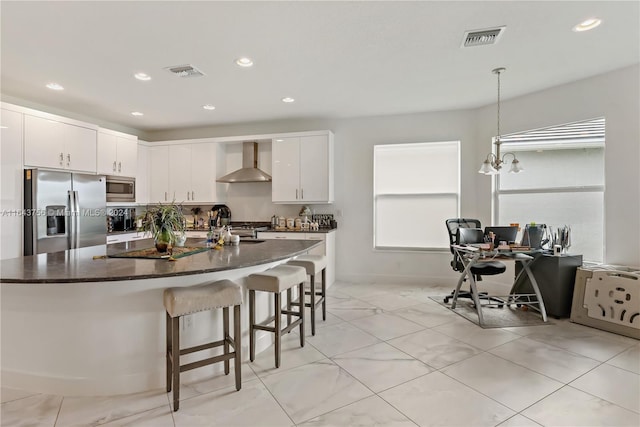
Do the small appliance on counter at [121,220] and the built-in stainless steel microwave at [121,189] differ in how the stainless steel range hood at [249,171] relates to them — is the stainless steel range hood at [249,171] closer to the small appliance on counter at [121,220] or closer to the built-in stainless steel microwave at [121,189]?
the built-in stainless steel microwave at [121,189]

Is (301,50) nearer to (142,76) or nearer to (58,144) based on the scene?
(142,76)

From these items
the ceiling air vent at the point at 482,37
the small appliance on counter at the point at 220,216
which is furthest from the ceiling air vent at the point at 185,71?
the small appliance on counter at the point at 220,216

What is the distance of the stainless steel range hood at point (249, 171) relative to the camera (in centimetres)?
551

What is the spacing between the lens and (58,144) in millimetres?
4242

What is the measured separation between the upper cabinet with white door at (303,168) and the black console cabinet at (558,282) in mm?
3051

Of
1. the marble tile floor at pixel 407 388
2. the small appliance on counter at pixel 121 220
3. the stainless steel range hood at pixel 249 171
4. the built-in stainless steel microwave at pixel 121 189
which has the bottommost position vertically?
the marble tile floor at pixel 407 388

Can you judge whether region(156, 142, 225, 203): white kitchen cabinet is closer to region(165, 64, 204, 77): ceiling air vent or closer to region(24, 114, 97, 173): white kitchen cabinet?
region(24, 114, 97, 173): white kitchen cabinet

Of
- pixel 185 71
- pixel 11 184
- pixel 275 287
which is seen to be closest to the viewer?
pixel 275 287

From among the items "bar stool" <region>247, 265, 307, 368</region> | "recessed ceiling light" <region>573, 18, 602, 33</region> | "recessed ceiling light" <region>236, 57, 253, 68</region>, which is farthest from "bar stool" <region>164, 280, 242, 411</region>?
"recessed ceiling light" <region>573, 18, 602, 33</region>

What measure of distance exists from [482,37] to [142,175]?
5.56 meters

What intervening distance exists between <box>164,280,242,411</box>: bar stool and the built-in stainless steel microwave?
3.75 metres

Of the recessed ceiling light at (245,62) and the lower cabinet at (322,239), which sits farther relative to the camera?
the lower cabinet at (322,239)

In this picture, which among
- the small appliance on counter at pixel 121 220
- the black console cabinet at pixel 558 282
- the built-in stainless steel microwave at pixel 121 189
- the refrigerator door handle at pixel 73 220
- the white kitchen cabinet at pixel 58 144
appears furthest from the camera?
the small appliance on counter at pixel 121 220

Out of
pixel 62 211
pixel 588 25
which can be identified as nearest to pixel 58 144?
pixel 62 211
